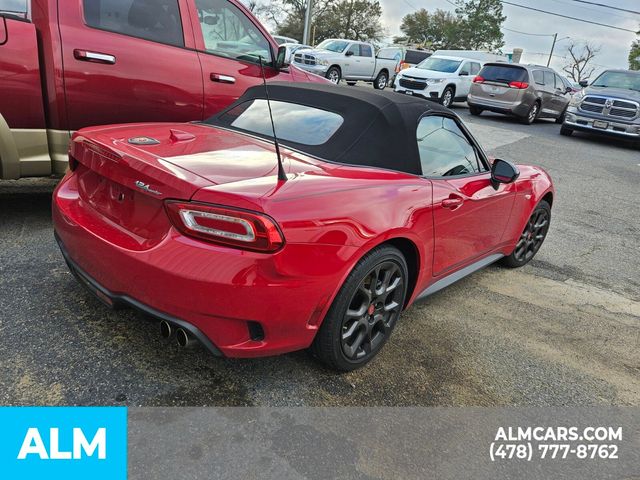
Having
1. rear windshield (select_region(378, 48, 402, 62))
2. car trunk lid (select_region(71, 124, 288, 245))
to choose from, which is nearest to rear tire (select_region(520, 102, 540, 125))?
rear windshield (select_region(378, 48, 402, 62))

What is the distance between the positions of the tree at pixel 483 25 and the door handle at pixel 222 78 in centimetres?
7002

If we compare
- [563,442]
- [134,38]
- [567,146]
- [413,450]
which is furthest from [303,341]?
[567,146]

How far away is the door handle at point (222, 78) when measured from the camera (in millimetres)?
4750

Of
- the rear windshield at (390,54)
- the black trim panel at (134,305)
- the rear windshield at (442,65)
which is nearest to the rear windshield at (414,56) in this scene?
the rear windshield at (390,54)

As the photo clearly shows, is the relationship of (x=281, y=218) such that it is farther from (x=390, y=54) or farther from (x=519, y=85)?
(x=390, y=54)

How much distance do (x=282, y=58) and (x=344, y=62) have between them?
1651cm

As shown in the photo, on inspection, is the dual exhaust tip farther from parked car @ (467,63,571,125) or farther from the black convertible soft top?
parked car @ (467,63,571,125)

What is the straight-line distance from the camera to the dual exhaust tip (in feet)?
7.49

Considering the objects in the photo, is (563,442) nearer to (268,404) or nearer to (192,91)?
(268,404)

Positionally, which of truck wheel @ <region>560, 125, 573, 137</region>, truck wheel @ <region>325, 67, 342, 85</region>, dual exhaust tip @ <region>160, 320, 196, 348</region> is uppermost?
truck wheel @ <region>325, 67, 342, 85</region>

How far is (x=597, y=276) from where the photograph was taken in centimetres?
480

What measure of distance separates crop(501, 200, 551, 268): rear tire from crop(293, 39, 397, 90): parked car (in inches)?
614

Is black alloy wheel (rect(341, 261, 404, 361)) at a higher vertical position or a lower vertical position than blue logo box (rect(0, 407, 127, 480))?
higher

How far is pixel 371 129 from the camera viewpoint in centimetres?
298
